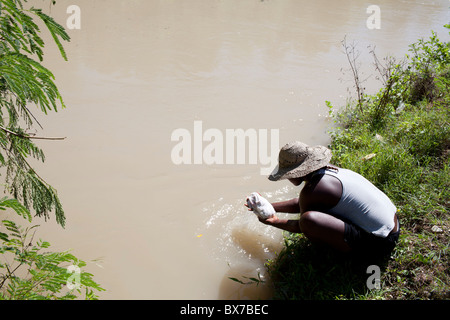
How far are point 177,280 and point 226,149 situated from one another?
1931mm

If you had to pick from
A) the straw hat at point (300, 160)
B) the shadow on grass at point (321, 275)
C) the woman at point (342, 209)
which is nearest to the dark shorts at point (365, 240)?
the woman at point (342, 209)

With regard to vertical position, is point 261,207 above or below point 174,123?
below

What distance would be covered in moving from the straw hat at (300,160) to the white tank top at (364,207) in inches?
4.2

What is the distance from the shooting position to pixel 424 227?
260 cm

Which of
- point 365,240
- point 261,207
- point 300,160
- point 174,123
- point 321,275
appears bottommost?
Result: point 321,275

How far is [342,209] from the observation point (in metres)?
2.27

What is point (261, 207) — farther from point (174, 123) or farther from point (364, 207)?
point (174, 123)

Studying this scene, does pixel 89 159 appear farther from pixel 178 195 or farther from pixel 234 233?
pixel 234 233

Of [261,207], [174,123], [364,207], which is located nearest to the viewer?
[364,207]

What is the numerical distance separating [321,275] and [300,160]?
2.93 feet

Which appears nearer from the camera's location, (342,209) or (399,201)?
(342,209)

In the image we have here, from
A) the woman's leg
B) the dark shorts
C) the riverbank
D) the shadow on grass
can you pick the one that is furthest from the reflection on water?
the dark shorts

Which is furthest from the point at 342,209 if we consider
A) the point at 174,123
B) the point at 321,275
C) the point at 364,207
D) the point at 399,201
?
the point at 174,123
